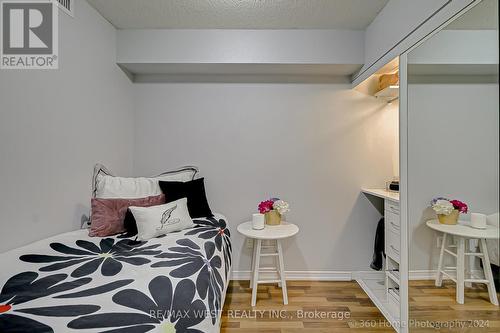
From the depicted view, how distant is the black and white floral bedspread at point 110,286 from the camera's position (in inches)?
37.5

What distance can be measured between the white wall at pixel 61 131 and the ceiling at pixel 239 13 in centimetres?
27

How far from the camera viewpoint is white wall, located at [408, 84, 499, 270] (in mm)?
1214

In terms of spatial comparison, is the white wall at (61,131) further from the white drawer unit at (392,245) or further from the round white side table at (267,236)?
the white drawer unit at (392,245)

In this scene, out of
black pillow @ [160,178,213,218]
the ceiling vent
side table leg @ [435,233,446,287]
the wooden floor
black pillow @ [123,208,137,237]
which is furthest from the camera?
black pillow @ [160,178,213,218]

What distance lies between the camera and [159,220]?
195 centimetres

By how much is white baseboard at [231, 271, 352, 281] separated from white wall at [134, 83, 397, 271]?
0.19ft

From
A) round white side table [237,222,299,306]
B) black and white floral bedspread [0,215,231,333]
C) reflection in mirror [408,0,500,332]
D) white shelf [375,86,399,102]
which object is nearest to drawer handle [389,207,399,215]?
reflection in mirror [408,0,500,332]

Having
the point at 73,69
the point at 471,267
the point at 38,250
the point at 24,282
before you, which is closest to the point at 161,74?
the point at 73,69

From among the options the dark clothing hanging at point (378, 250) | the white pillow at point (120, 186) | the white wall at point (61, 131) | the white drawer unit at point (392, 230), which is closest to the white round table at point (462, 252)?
the white drawer unit at point (392, 230)

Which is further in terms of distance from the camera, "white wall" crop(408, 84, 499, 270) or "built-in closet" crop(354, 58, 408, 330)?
"built-in closet" crop(354, 58, 408, 330)

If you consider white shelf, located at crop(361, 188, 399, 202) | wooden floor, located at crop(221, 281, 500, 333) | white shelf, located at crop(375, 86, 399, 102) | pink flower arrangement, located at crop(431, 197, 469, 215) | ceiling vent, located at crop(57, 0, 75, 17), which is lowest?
wooden floor, located at crop(221, 281, 500, 333)

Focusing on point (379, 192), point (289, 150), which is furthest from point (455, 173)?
point (289, 150)

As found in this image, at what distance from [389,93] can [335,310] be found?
2.11m

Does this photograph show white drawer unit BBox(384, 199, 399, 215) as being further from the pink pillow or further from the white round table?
the pink pillow
